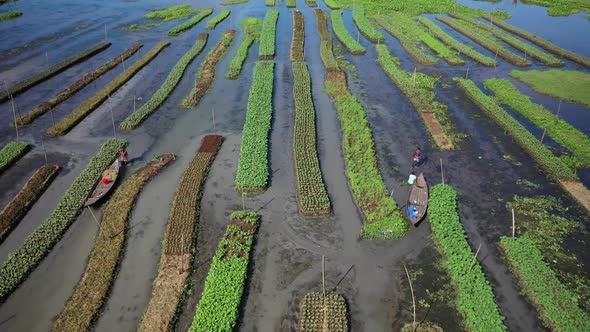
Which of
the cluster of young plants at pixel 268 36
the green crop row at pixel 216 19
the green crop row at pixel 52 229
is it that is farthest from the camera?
the green crop row at pixel 216 19

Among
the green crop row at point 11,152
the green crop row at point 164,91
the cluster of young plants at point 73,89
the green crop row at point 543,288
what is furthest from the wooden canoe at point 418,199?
the cluster of young plants at point 73,89

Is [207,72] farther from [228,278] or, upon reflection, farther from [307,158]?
[228,278]

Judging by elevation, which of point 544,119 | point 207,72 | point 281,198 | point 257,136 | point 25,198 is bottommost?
point 25,198

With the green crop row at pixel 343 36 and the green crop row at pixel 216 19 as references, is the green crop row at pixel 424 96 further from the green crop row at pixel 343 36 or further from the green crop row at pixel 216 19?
the green crop row at pixel 216 19

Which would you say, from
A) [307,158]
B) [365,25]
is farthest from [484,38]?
[307,158]

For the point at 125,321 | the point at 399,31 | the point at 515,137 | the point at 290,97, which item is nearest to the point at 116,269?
the point at 125,321

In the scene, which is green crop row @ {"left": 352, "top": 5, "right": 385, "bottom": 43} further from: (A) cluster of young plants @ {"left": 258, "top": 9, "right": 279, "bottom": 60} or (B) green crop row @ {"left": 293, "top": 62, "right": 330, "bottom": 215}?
(B) green crop row @ {"left": 293, "top": 62, "right": 330, "bottom": 215}

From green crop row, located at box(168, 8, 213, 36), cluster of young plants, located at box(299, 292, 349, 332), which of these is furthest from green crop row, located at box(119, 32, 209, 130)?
cluster of young plants, located at box(299, 292, 349, 332)
